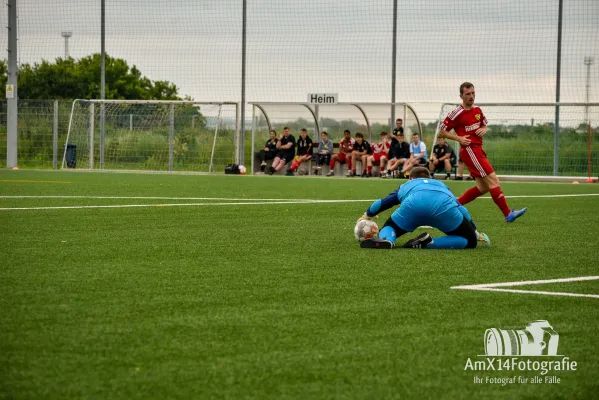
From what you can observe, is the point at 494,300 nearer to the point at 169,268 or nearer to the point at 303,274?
the point at 303,274

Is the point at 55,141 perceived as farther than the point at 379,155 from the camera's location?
Yes

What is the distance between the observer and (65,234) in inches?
340

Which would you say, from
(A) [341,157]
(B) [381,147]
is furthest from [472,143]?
(A) [341,157]

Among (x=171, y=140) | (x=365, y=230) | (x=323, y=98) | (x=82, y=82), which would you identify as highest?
(x=82, y=82)

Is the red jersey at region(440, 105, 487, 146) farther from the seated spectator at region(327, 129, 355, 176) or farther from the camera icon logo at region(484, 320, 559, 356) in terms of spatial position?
the seated spectator at region(327, 129, 355, 176)

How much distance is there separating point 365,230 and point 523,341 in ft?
14.0

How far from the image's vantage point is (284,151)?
28938 millimetres

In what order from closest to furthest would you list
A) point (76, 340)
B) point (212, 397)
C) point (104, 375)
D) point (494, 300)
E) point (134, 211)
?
1. point (212, 397)
2. point (104, 375)
3. point (76, 340)
4. point (494, 300)
5. point (134, 211)

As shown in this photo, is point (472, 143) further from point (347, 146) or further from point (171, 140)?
point (171, 140)

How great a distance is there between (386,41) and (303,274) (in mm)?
23684

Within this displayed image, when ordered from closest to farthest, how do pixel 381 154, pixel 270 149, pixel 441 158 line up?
1. pixel 441 158
2. pixel 381 154
3. pixel 270 149

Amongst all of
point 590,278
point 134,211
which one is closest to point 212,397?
point 590,278

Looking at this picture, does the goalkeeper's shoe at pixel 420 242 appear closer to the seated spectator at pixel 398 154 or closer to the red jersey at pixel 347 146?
the seated spectator at pixel 398 154

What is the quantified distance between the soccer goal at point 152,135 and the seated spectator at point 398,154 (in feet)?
18.9
